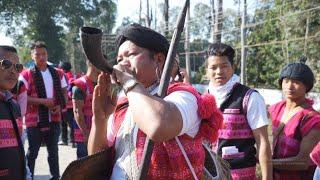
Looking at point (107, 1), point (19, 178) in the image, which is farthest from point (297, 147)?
point (107, 1)

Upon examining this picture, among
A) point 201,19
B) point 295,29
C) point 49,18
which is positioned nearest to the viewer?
point 295,29

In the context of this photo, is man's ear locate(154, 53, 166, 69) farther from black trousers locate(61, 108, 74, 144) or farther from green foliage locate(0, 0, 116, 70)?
green foliage locate(0, 0, 116, 70)

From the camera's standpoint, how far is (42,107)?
6.04 meters

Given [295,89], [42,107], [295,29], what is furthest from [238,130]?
[295,29]

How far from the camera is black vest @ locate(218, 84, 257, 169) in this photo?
338 cm

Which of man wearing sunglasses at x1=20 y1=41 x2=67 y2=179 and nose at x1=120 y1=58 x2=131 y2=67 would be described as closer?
nose at x1=120 y1=58 x2=131 y2=67

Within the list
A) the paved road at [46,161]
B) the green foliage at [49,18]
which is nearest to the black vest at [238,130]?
the paved road at [46,161]

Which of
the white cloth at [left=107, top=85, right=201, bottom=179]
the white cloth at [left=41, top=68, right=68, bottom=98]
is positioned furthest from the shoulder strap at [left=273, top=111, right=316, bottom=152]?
the white cloth at [left=41, top=68, right=68, bottom=98]

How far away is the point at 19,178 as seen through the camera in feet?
10.6

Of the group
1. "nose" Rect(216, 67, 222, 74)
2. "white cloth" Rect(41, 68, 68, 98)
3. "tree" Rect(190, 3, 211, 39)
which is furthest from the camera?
"tree" Rect(190, 3, 211, 39)

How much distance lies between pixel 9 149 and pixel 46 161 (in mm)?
4896

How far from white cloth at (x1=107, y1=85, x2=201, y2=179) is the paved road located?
485 centimetres

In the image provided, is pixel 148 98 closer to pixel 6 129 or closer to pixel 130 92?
pixel 130 92

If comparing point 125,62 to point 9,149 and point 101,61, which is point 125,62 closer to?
point 101,61
